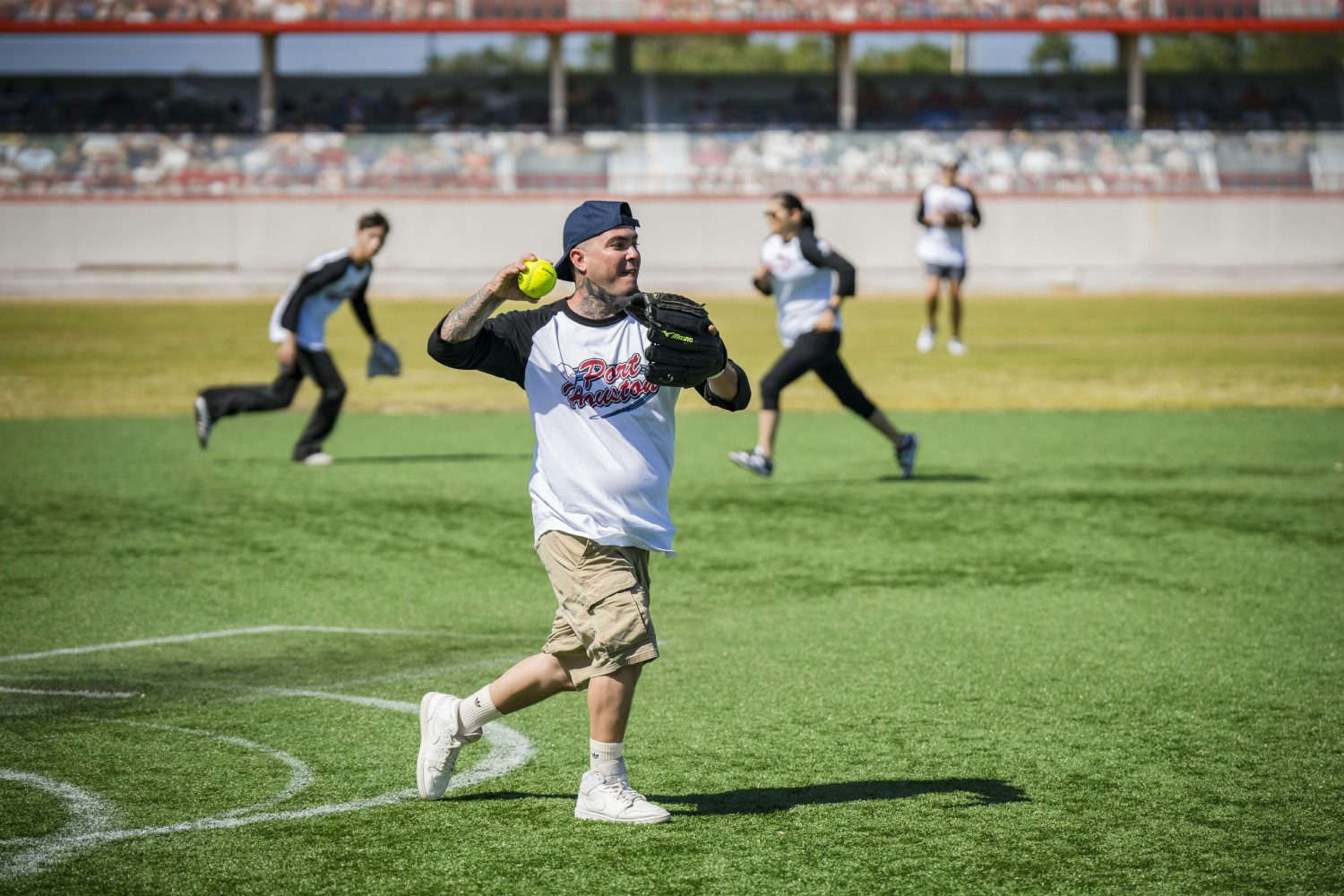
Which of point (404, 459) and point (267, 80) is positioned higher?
point (267, 80)

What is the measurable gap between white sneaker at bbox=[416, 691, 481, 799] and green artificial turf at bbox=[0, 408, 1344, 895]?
0.30ft

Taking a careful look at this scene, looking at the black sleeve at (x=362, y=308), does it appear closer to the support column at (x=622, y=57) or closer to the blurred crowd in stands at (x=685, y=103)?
the blurred crowd in stands at (x=685, y=103)

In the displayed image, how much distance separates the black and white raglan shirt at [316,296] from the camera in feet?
41.4

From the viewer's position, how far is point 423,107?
44.4m

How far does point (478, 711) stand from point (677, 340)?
1.37m

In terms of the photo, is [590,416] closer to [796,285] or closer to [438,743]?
[438,743]

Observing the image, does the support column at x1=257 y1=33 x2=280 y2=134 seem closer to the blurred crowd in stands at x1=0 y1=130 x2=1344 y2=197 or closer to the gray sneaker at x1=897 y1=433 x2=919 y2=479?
the blurred crowd in stands at x1=0 y1=130 x2=1344 y2=197

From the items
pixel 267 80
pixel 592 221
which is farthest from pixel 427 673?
pixel 267 80

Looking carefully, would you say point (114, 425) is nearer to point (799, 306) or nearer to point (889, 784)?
point (799, 306)

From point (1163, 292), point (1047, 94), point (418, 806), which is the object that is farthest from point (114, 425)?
point (1047, 94)

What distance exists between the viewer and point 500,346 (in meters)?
4.96

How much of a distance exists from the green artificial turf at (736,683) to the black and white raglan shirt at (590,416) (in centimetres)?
95

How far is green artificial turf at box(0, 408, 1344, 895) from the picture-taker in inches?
181

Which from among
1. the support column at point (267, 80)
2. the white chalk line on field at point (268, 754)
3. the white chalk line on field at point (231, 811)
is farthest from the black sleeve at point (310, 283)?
the support column at point (267, 80)
